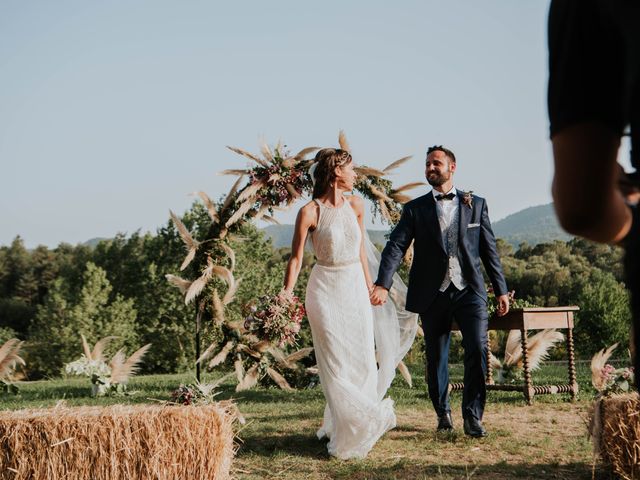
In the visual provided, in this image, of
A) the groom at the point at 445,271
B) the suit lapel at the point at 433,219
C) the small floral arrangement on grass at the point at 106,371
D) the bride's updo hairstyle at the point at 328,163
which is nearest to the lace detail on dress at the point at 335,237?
the bride's updo hairstyle at the point at 328,163

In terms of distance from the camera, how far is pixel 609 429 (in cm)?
473

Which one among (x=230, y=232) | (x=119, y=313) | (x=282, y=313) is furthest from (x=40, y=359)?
(x=282, y=313)

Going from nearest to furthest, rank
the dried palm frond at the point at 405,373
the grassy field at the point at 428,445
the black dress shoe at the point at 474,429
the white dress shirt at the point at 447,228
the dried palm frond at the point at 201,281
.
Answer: the grassy field at the point at 428,445 → the black dress shoe at the point at 474,429 → the white dress shirt at the point at 447,228 → the dried palm frond at the point at 405,373 → the dried palm frond at the point at 201,281

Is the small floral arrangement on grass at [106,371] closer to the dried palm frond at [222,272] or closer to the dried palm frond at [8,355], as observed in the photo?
the dried palm frond at [8,355]

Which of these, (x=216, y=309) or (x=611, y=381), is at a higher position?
(x=216, y=309)

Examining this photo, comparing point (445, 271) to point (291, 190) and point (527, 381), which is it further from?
point (291, 190)

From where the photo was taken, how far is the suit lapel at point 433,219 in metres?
6.86

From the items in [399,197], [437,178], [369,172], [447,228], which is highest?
[369,172]

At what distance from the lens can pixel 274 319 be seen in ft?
26.1

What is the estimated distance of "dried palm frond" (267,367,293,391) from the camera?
10578mm

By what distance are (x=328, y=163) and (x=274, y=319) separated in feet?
7.36

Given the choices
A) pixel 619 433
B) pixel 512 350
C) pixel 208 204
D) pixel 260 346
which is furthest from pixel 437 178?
pixel 260 346

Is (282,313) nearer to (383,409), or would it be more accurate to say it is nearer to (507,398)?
(383,409)

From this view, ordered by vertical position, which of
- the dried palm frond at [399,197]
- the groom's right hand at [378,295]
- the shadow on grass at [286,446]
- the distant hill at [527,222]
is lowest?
the shadow on grass at [286,446]
